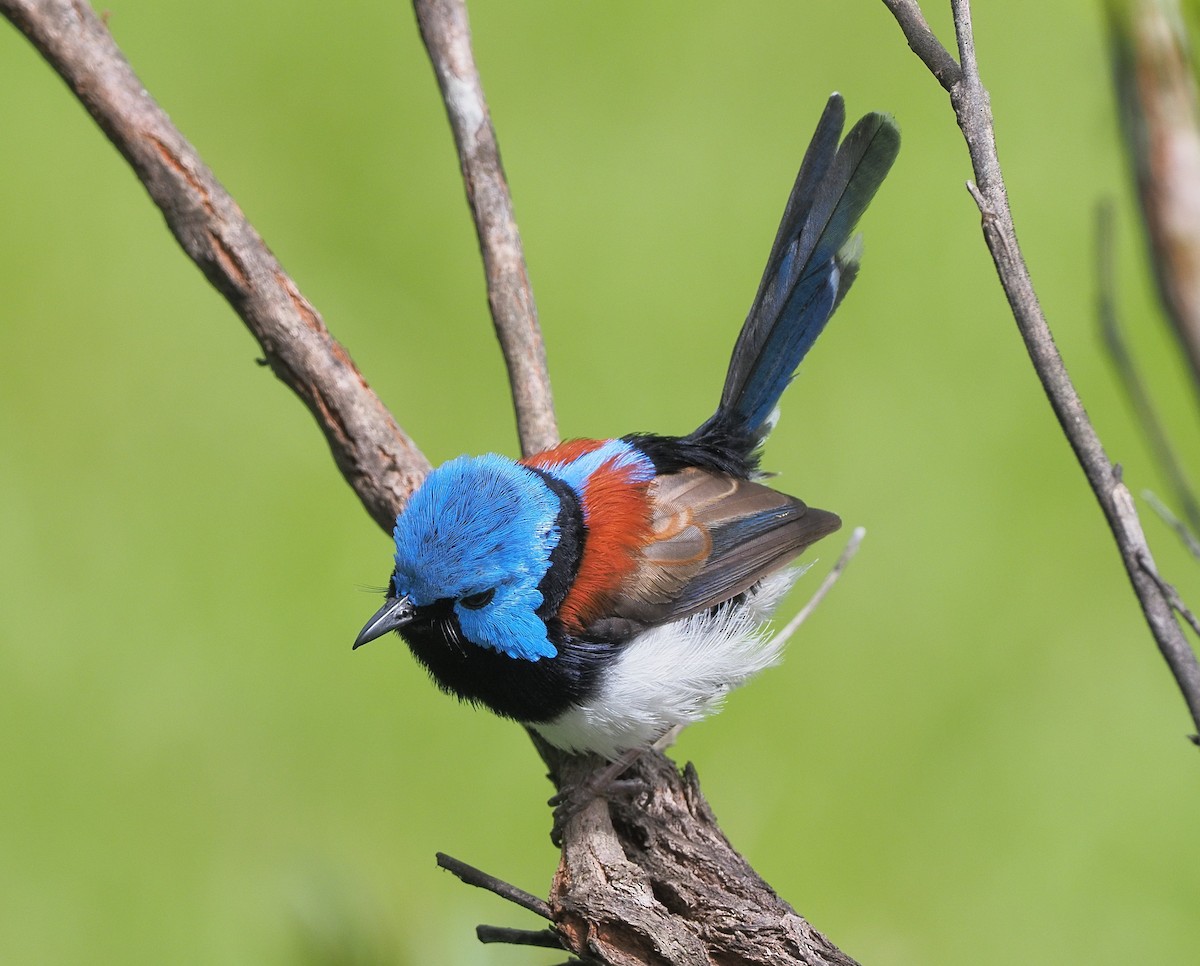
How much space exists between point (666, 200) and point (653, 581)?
413 centimetres

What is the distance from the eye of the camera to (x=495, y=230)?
3322mm

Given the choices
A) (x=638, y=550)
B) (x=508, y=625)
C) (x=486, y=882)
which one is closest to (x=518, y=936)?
(x=486, y=882)

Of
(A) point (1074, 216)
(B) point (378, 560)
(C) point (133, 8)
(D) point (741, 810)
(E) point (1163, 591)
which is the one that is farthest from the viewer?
(C) point (133, 8)

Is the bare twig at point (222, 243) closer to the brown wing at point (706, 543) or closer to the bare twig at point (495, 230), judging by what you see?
the bare twig at point (495, 230)

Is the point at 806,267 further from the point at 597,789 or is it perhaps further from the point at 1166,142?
the point at 1166,142

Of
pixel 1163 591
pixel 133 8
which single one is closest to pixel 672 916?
pixel 1163 591

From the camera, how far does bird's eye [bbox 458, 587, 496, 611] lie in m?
2.77

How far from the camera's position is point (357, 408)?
10.1ft

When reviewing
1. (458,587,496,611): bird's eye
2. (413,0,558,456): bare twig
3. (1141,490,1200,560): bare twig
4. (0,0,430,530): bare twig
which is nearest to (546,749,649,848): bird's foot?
(458,587,496,611): bird's eye

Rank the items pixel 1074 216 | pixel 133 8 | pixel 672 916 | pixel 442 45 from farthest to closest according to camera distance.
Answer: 1. pixel 133 8
2. pixel 1074 216
3. pixel 442 45
4. pixel 672 916

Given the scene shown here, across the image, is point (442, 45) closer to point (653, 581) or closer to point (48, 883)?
point (653, 581)

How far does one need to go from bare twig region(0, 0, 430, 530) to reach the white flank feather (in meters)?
0.68

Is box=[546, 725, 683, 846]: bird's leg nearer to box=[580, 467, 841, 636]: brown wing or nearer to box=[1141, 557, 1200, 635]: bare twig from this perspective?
box=[580, 467, 841, 636]: brown wing

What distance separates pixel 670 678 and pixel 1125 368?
1.49 metres
